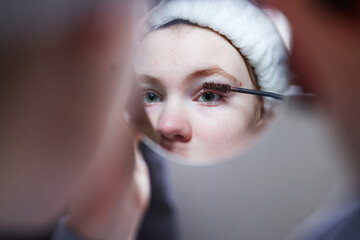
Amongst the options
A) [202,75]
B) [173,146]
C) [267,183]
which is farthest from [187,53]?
[267,183]

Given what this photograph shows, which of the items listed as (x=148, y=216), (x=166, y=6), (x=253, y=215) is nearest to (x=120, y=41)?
(x=166, y=6)

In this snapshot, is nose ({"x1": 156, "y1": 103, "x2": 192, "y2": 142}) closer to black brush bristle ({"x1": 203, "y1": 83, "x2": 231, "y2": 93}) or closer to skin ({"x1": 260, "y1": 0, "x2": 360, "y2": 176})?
black brush bristle ({"x1": 203, "y1": 83, "x2": 231, "y2": 93})

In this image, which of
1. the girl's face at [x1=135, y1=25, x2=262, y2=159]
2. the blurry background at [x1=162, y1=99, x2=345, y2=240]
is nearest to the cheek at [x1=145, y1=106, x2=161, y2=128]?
the girl's face at [x1=135, y1=25, x2=262, y2=159]

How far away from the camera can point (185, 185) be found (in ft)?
1.80

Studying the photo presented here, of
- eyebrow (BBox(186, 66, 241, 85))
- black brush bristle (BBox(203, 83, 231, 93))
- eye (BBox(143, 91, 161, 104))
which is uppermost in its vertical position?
eyebrow (BBox(186, 66, 241, 85))

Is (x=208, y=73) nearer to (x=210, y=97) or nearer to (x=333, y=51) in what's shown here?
(x=210, y=97)

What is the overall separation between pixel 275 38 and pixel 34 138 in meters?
0.32

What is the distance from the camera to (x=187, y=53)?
1.36 feet

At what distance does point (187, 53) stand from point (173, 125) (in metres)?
0.10

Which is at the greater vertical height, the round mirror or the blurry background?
the round mirror

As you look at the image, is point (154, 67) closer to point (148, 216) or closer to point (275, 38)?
point (275, 38)

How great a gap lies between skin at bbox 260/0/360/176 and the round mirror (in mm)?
110

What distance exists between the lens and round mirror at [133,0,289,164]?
42 centimetres

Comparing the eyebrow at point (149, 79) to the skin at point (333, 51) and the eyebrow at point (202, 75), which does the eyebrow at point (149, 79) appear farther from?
the skin at point (333, 51)
